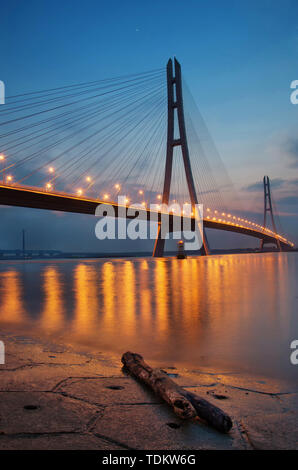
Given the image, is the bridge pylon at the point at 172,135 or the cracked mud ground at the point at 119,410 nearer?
the cracked mud ground at the point at 119,410

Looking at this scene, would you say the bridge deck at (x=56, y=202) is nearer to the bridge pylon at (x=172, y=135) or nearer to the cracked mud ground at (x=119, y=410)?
the bridge pylon at (x=172, y=135)

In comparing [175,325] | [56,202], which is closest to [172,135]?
[56,202]

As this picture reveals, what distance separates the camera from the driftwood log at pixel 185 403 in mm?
1982

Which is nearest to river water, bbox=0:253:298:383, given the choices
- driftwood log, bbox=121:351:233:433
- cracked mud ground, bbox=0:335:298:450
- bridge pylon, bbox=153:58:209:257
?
cracked mud ground, bbox=0:335:298:450

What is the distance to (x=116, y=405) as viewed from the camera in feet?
7.40

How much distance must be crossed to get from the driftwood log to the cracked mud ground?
0.05 metres

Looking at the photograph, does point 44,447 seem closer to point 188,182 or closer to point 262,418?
point 262,418

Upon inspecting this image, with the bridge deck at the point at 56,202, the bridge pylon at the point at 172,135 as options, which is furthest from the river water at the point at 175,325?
the bridge pylon at the point at 172,135

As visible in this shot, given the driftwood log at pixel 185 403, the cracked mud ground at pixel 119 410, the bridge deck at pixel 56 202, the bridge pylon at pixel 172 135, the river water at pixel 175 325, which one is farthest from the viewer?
the bridge pylon at pixel 172 135

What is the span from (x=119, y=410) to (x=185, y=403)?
1.45 ft

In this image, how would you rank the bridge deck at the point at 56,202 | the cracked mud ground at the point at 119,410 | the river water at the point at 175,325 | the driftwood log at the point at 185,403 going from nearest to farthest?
the cracked mud ground at the point at 119,410
the driftwood log at the point at 185,403
the river water at the point at 175,325
the bridge deck at the point at 56,202

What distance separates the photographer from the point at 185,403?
2154mm

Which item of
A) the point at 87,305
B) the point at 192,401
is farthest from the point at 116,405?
the point at 87,305

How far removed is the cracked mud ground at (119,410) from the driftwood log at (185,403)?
53mm
